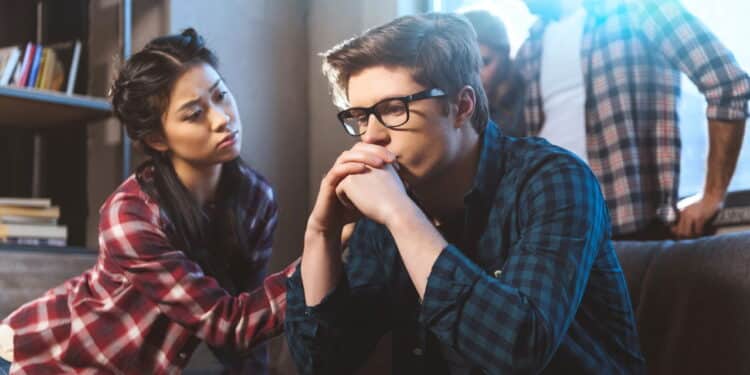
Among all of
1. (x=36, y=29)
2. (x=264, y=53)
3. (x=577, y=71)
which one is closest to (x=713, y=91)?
(x=577, y=71)

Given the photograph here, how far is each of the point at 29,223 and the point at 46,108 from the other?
388 millimetres

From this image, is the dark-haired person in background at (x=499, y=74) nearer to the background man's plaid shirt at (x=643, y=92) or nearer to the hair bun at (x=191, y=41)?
the background man's plaid shirt at (x=643, y=92)

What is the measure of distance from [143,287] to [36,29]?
175cm

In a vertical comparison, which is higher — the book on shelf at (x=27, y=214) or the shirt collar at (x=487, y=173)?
the shirt collar at (x=487, y=173)

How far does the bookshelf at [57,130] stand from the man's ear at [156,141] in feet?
3.56

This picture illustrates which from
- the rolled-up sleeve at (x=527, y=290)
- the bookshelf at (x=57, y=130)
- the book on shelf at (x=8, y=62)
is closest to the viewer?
the rolled-up sleeve at (x=527, y=290)

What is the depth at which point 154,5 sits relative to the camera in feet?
9.50

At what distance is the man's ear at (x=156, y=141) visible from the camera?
1.73m

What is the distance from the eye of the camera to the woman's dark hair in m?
1.63

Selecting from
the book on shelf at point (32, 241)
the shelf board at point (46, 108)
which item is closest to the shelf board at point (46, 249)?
the book on shelf at point (32, 241)

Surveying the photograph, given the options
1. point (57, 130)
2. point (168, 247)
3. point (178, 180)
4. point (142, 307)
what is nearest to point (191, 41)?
point (178, 180)

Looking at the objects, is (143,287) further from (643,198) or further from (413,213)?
(643,198)

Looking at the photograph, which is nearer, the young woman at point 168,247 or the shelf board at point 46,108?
the young woman at point 168,247

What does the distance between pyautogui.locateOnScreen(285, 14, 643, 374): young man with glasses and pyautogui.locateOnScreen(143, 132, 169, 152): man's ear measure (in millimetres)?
596
